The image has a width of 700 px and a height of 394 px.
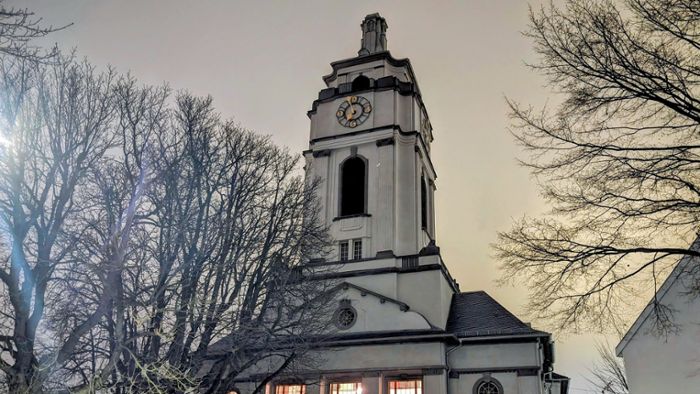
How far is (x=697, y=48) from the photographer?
9180 mm

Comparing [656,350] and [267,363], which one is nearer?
[656,350]

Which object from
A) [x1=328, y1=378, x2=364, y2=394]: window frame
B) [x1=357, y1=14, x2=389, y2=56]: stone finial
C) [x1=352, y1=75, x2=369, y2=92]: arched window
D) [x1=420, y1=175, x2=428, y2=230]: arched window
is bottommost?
[x1=328, y1=378, x2=364, y2=394]: window frame

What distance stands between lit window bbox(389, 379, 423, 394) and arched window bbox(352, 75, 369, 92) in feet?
59.8

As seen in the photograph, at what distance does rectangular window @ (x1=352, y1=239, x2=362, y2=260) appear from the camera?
31.4 metres

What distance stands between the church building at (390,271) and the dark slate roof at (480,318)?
54mm

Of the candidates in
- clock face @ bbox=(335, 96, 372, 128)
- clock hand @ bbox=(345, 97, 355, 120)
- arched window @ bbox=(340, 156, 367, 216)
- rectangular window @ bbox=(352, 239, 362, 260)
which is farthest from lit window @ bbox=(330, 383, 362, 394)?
clock hand @ bbox=(345, 97, 355, 120)

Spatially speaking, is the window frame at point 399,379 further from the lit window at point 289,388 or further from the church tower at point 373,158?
the church tower at point 373,158

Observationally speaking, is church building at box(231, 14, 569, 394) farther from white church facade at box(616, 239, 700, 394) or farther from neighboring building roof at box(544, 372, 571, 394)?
neighboring building roof at box(544, 372, 571, 394)

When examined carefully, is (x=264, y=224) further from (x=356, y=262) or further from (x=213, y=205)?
(x=356, y=262)

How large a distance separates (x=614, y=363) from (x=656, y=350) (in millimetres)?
19462

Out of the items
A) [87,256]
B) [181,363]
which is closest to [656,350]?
[181,363]

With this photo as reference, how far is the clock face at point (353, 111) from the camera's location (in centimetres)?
3497

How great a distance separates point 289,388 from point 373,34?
23.4 m

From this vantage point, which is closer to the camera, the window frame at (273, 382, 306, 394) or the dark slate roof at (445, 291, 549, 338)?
the dark slate roof at (445, 291, 549, 338)
